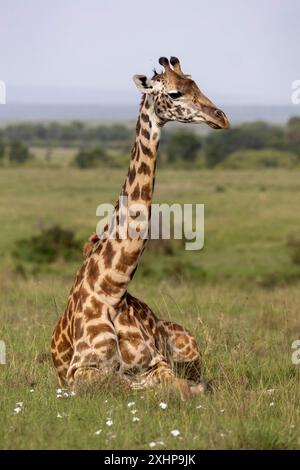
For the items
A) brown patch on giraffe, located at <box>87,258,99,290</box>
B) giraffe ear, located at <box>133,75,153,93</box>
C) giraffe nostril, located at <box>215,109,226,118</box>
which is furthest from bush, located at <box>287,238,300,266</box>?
giraffe nostril, located at <box>215,109,226,118</box>

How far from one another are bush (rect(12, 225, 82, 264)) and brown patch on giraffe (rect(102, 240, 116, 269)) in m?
17.6

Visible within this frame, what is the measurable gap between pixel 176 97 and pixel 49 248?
62.9 feet

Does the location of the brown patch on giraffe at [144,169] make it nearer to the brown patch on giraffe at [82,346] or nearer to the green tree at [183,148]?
the brown patch on giraffe at [82,346]

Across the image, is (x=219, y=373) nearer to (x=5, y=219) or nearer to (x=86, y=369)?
(x=86, y=369)

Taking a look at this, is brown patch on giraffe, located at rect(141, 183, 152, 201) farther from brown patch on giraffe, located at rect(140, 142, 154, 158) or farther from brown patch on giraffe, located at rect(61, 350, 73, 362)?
brown patch on giraffe, located at rect(61, 350, 73, 362)

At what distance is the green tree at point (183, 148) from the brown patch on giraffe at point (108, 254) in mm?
75810

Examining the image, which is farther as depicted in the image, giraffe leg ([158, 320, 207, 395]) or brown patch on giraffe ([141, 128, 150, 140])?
giraffe leg ([158, 320, 207, 395])

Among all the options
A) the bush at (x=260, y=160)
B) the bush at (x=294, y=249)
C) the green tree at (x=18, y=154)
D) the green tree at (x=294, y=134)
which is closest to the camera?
the bush at (x=294, y=249)

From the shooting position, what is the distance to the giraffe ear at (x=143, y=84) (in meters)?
8.02

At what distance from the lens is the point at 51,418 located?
7.17 meters

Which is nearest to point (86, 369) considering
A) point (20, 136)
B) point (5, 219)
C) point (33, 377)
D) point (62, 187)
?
point (33, 377)

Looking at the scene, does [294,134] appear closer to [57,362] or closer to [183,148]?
[183,148]

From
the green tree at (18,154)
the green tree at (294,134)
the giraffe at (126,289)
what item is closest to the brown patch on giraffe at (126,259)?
the giraffe at (126,289)

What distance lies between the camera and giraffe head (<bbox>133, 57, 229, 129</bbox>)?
7828 millimetres
